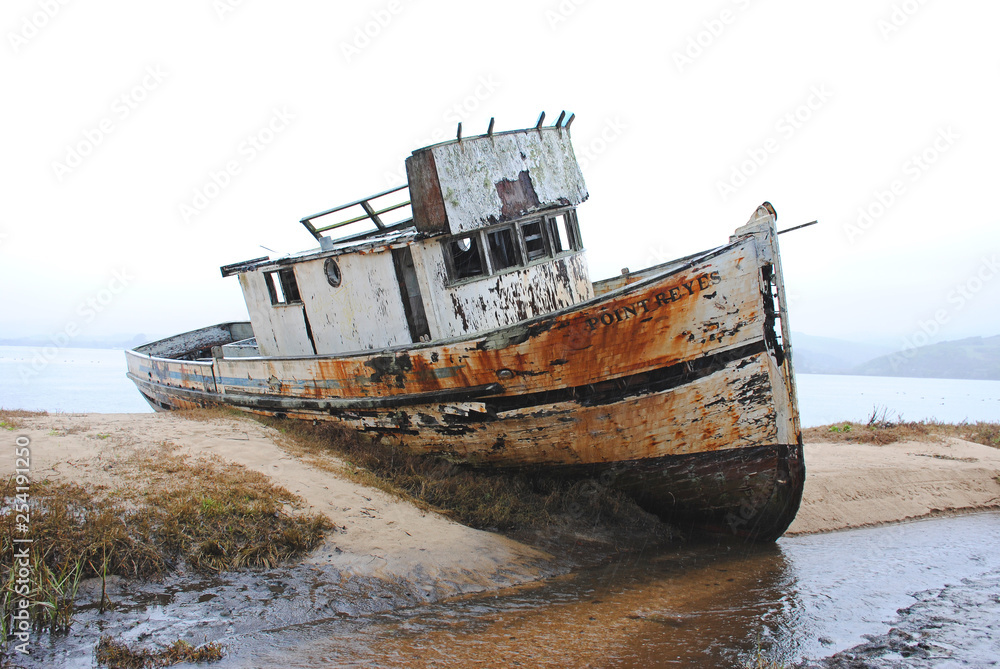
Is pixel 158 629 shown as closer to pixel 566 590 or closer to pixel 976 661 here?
pixel 566 590

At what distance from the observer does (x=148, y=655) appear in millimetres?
3109

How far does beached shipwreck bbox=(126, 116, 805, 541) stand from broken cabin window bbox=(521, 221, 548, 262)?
3cm

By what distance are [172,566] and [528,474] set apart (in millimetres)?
3378

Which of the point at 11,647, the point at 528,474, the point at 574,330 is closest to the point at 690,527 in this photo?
the point at 528,474

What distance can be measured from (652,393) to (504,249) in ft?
→ 8.45

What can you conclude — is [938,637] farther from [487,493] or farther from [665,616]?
[487,493]

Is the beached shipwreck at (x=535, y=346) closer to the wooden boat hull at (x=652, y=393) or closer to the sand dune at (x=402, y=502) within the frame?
the wooden boat hull at (x=652, y=393)

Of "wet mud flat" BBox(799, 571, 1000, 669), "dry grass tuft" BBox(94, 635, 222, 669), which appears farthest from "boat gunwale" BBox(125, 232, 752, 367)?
→ "dry grass tuft" BBox(94, 635, 222, 669)

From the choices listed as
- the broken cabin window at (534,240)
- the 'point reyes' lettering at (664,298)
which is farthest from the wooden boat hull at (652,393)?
the broken cabin window at (534,240)

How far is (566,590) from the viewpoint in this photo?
4520 millimetres

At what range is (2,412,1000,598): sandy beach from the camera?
457 centimetres

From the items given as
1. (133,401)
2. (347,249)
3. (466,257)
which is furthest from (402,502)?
(133,401)

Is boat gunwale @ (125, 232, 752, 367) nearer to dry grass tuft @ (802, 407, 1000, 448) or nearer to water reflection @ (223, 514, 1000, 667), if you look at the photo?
water reflection @ (223, 514, 1000, 667)

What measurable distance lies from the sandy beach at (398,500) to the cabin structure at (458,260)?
1.75m
